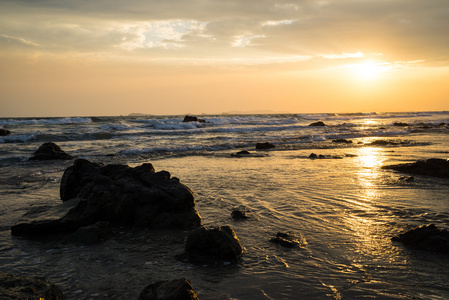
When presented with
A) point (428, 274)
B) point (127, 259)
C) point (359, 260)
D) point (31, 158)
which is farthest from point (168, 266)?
point (31, 158)

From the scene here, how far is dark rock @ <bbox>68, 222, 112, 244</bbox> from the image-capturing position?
5.50m

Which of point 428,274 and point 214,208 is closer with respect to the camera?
point 428,274

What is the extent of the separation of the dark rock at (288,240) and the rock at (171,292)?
7.19 ft

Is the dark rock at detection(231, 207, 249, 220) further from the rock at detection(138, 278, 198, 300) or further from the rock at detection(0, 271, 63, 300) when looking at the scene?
the rock at detection(0, 271, 63, 300)

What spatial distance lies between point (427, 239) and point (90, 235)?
536 cm

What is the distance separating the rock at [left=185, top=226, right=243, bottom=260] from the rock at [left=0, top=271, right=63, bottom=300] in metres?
1.83

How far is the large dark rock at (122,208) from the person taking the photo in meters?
5.94

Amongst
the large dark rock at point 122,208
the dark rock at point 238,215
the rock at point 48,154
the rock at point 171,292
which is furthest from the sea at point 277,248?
the rock at point 48,154

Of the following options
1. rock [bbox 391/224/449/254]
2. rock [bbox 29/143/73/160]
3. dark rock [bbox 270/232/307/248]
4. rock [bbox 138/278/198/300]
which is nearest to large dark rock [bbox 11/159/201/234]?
dark rock [bbox 270/232/307/248]

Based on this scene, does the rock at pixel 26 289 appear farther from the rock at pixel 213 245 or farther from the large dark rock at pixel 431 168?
the large dark rock at pixel 431 168

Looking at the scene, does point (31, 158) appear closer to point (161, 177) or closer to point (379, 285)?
point (161, 177)

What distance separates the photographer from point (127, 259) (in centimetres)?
479

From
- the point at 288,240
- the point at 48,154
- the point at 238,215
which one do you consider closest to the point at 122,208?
the point at 238,215

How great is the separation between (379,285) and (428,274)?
2.62ft
